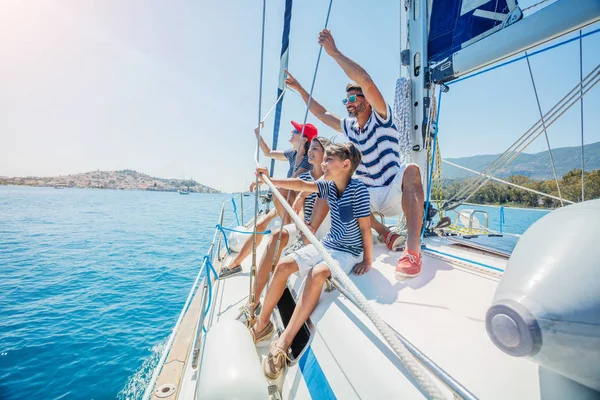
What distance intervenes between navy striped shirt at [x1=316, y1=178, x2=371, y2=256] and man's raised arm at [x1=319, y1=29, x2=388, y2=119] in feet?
2.65

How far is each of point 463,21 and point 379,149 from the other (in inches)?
56.4

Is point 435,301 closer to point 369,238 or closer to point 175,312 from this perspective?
point 369,238

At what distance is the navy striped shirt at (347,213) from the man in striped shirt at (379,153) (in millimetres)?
406

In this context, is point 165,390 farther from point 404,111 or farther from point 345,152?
point 404,111

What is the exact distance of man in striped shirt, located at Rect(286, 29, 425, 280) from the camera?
92.7 inches

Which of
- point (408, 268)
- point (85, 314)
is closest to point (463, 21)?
point (408, 268)

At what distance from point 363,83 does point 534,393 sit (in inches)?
87.2

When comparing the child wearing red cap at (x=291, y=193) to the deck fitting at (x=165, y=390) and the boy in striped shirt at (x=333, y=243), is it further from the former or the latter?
the deck fitting at (x=165, y=390)

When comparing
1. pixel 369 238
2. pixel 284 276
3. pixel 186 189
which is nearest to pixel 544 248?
pixel 369 238

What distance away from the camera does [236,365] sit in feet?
4.74

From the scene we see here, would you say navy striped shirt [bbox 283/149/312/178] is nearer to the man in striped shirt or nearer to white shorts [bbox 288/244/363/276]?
the man in striped shirt

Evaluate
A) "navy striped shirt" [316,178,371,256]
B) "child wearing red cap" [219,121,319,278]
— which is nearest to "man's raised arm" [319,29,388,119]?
"navy striped shirt" [316,178,371,256]

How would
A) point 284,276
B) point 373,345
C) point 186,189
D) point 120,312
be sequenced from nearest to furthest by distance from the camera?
1. point 373,345
2. point 284,276
3. point 120,312
4. point 186,189

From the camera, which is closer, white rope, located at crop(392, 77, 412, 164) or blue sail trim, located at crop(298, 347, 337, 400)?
blue sail trim, located at crop(298, 347, 337, 400)
